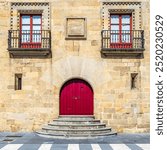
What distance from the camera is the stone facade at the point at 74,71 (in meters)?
14.4

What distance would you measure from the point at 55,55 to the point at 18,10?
294cm

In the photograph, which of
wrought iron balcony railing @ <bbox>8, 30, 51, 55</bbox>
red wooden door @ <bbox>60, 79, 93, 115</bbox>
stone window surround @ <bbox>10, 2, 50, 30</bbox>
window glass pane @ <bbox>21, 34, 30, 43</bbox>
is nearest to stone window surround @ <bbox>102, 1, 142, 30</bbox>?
stone window surround @ <bbox>10, 2, 50, 30</bbox>

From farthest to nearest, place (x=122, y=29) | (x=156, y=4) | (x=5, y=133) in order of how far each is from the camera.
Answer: (x=122, y=29) → (x=5, y=133) → (x=156, y=4)

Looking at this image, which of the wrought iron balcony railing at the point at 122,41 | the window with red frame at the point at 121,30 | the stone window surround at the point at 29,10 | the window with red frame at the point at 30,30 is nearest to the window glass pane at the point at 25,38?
the window with red frame at the point at 30,30

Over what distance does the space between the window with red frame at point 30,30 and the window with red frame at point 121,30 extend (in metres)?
3.70

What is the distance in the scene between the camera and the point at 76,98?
48.2ft

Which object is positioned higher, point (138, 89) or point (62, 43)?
point (62, 43)

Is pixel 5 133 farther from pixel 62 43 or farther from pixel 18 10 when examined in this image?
pixel 18 10

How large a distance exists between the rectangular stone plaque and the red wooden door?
2.20m

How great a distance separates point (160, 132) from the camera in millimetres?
1685

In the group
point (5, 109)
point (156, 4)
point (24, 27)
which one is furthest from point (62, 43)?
point (156, 4)

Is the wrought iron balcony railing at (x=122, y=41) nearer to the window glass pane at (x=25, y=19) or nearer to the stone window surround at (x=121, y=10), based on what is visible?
the stone window surround at (x=121, y=10)

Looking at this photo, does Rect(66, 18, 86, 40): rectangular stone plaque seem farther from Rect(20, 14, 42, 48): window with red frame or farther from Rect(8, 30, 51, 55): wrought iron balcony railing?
Rect(20, 14, 42, 48): window with red frame

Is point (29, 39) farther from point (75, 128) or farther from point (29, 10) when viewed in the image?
point (75, 128)
